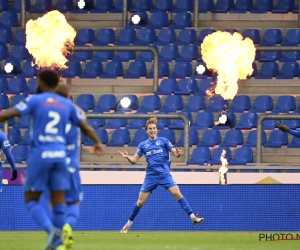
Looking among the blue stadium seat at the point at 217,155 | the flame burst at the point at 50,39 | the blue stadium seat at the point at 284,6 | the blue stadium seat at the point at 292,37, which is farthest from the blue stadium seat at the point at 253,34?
the flame burst at the point at 50,39

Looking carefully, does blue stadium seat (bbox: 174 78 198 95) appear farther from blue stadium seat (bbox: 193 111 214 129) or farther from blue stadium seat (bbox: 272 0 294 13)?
blue stadium seat (bbox: 272 0 294 13)

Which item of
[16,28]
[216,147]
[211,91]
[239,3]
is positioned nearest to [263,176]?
[216,147]

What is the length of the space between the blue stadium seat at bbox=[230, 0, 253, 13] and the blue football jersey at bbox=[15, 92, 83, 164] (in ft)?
55.0

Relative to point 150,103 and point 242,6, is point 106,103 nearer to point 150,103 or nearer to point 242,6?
point 150,103

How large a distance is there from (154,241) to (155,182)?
2.19 metres

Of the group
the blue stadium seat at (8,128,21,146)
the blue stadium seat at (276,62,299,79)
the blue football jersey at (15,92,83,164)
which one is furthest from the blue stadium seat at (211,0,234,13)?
the blue football jersey at (15,92,83,164)

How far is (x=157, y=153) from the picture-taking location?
59.4ft

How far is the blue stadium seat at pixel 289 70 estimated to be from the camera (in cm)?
2523

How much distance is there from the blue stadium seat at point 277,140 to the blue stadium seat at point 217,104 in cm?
153

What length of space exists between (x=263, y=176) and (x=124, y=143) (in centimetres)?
477

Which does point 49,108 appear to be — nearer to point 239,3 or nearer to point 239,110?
point 239,110

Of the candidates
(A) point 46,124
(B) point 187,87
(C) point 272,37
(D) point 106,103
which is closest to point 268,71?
(C) point 272,37

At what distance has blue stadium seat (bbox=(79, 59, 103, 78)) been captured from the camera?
26.0 metres

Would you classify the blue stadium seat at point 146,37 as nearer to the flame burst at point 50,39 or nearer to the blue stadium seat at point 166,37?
the blue stadium seat at point 166,37
